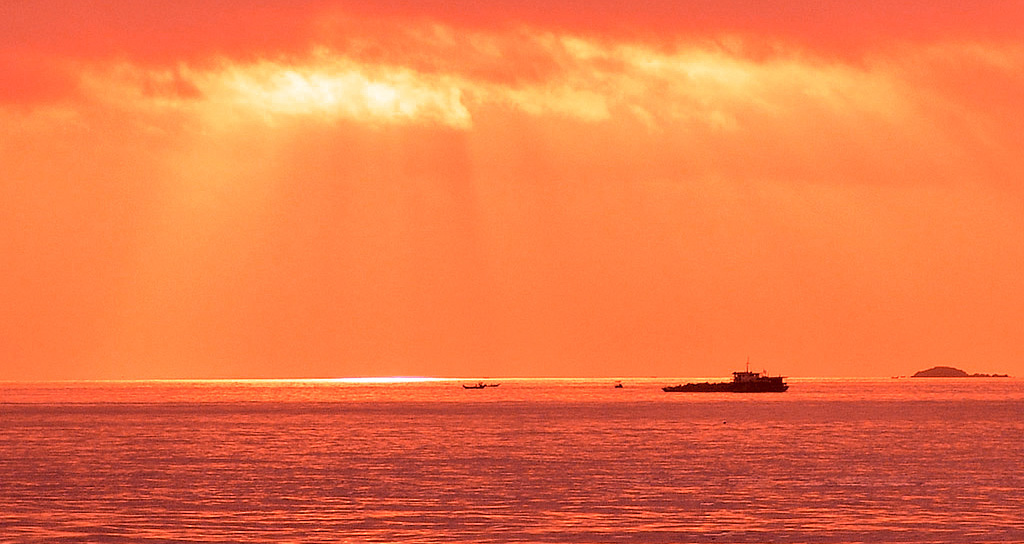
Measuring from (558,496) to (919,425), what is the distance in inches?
4360

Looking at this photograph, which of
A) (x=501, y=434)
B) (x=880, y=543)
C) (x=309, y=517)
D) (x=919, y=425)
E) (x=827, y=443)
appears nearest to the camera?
(x=880, y=543)

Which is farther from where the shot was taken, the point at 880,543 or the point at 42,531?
the point at 42,531

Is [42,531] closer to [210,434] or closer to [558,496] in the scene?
[558,496]

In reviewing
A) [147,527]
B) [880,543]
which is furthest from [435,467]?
[880,543]

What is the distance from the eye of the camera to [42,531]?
66000 millimetres

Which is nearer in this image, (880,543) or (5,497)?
(880,543)

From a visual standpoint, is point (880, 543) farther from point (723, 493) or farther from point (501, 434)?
point (501, 434)

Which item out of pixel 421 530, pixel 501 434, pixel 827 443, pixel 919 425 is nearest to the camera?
pixel 421 530

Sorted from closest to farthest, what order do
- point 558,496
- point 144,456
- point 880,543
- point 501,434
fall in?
point 880,543, point 558,496, point 144,456, point 501,434

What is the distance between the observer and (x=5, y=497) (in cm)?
8294

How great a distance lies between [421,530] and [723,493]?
23065 millimetres

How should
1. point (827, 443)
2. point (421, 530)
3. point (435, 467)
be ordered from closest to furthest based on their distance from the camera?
point (421, 530) < point (435, 467) < point (827, 443)

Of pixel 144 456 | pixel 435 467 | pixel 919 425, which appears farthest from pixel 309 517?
pixel 919 425

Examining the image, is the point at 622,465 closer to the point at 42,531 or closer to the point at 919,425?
the point at 42,531
